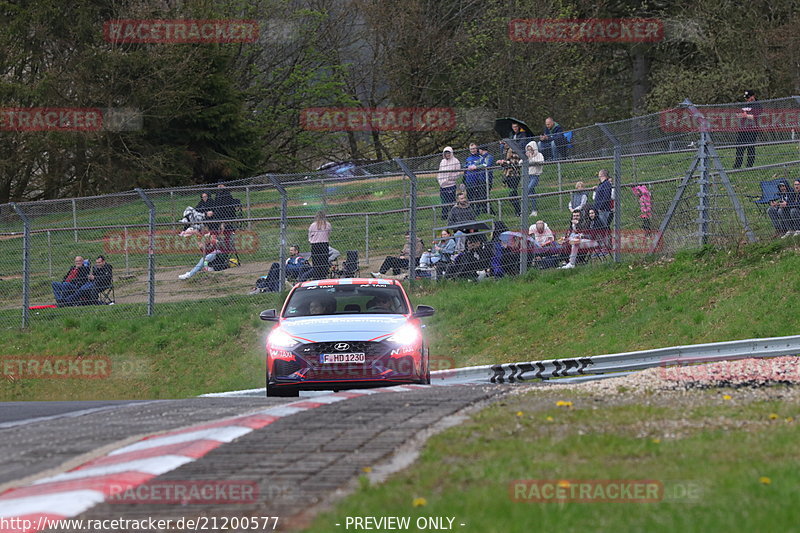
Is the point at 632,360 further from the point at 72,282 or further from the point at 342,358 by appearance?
the point at 72,282

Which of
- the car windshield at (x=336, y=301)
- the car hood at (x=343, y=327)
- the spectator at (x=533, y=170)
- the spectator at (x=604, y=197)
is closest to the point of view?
the car hood at (x=343, y=327)

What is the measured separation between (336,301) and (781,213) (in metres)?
8.31

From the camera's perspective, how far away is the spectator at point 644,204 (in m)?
21.0

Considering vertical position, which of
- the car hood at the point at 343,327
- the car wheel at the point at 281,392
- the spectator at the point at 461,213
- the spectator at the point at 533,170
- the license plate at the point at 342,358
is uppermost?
the spectator at the point at 533,170

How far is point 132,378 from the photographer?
2120 centimetres

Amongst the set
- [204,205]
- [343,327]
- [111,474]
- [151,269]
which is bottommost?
[111,474]

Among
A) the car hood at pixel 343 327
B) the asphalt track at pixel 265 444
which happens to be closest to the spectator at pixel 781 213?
the car hood at pixel 343 327

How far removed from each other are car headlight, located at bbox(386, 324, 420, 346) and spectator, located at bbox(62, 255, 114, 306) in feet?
36.7

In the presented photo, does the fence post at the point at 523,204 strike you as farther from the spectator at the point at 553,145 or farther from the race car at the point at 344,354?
the race car at the point at 344,354

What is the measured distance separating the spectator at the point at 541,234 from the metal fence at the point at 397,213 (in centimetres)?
18

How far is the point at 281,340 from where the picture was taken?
45.3 feet

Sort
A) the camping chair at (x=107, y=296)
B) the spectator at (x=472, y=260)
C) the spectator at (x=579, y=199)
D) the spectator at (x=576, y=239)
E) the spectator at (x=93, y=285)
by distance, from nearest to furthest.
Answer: the spectator at (x=579, y=199), the spectator at (x=576, y=239), the spectator at (x=472, y=260), the spectator at (x=93, y=285), the camping chair at (x=107, y=296)

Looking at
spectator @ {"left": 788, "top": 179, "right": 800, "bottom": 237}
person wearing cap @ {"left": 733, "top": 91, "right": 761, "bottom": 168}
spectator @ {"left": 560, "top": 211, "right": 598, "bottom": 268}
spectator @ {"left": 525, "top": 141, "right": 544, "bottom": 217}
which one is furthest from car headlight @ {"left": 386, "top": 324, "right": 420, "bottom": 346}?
person wearing cap @ {"left": 733, "top": 91, "right": 761, "bottom": 168}

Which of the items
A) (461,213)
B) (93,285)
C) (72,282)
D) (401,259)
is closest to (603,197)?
(461,213)
